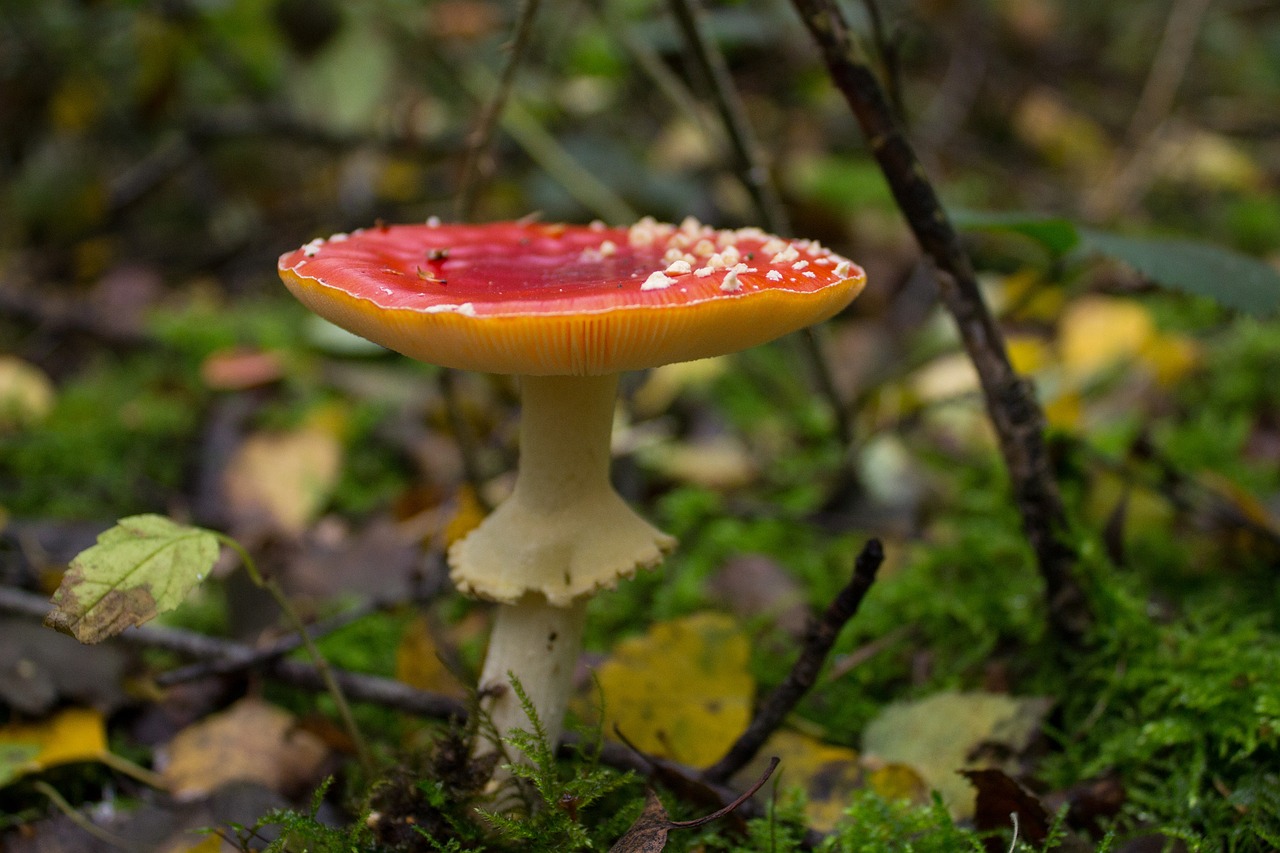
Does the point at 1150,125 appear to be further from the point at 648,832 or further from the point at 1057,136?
the point at 648,832

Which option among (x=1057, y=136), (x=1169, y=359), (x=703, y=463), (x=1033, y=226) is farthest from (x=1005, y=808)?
(x=1057, y=136)

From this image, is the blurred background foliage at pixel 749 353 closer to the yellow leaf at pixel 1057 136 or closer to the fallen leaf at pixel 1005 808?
the yellow leaf at pixel 1057 136

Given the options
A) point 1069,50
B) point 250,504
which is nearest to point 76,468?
point 250,504

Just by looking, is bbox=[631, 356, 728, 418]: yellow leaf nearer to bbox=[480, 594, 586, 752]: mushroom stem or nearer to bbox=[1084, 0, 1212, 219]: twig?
bbox=[480, 594, 586, 752]: mushroom stem

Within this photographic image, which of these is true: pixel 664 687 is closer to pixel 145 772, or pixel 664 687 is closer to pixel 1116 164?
pixel 145 772

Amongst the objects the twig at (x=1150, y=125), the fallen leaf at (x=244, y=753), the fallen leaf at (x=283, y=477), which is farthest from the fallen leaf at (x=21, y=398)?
the twig at (x=1150, y=125)

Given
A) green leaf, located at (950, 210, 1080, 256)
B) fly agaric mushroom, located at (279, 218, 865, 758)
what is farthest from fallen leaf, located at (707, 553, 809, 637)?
green leaf, located at (950, 210, 1080, 256)
